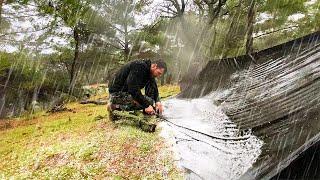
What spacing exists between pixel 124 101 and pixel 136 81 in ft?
2.31

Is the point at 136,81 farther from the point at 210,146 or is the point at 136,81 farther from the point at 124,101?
the point at 210,146

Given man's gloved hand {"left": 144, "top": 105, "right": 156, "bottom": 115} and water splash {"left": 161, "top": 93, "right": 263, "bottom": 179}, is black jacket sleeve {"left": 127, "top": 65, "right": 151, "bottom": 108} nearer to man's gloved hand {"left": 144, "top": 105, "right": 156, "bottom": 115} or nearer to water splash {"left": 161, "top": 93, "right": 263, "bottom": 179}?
man's gloved hand {"left": 144, "top": 105, "right": 156, "bottom": 115}

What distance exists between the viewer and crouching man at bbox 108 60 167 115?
5.46m

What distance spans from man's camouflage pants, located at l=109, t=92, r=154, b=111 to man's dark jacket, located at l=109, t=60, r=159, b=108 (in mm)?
79

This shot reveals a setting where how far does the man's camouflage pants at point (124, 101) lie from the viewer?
598 cm

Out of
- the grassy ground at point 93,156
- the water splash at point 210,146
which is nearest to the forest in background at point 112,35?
the grassy ground at point 93,156

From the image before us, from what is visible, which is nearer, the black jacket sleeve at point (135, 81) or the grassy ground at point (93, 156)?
the grassy ground at point (93, 156)

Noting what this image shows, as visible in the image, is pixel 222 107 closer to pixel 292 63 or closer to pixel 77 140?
pixel 292 63

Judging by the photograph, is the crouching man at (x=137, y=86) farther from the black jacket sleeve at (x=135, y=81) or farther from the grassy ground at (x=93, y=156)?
the grassy ground at (x=93, y=156)

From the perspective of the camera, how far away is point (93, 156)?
15.2 ft

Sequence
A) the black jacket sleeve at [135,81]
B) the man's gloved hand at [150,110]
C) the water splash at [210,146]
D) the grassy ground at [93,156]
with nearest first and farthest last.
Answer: the water splash at [210,146] → the grassy ground at [93,156] → the black jacket sleeve at [135,81] → the man's gloved hand at [150,110]

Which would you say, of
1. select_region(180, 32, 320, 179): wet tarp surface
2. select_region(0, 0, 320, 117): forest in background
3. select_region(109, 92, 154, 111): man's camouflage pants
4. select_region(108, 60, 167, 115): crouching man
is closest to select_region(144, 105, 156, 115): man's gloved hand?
select_region(108, 60, 167, 115): crouching man

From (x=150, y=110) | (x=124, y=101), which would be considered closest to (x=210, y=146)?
(x=150, y=110)

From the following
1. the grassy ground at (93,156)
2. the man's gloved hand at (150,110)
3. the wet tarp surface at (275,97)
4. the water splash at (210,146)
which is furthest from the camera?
the man's gloved hand at (150,110)
